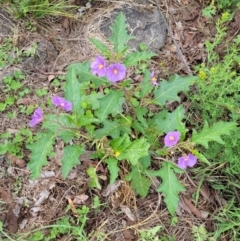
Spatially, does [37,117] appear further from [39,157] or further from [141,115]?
[141,115]

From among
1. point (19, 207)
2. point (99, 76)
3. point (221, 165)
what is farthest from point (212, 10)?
point (19, 207)

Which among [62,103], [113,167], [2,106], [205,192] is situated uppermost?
[62,103]

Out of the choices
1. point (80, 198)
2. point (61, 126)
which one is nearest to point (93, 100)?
point (61, 126)

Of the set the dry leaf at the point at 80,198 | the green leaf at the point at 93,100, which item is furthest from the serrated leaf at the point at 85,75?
the dry leaf at the point at 80,198

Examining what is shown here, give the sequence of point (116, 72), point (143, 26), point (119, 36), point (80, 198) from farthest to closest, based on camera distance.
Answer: point (143, 26), point (80, 198), point (119, 36), point (116, 72)

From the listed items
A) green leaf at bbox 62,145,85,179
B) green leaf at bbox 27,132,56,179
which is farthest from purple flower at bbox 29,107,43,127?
green leaf at bbox 62,145,85,179
